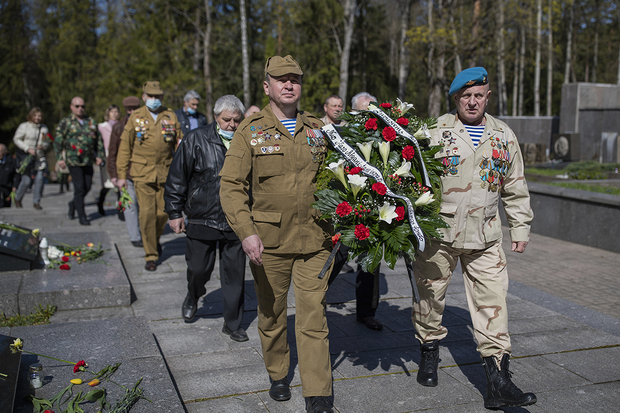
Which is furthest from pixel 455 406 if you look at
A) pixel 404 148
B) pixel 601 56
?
pixel 601 56

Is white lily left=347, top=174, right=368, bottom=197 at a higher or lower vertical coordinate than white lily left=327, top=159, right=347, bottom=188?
lower

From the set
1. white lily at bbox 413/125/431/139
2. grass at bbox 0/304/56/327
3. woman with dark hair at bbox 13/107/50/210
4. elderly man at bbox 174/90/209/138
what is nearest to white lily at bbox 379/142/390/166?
white lily at bbox 413/125/431/139

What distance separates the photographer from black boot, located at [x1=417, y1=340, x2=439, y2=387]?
3.79 metres

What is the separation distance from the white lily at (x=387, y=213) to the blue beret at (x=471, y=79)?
90 cm

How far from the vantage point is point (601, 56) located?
52.8 meters

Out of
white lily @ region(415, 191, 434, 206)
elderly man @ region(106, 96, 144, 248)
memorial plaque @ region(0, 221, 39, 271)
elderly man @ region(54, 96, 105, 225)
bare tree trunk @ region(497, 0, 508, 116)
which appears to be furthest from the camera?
bare tree trunk @ region(497, 0, 508, 116)

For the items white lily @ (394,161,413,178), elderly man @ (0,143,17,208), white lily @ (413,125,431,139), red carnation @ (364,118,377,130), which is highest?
red carnation @ (364,118,377,130)

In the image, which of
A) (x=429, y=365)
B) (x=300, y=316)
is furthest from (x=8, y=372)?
(x=429, y=365)

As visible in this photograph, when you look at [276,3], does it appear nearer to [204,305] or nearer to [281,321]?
[204,305]

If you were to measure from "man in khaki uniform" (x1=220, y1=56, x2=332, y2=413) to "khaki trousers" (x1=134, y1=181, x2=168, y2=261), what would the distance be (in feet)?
12.0

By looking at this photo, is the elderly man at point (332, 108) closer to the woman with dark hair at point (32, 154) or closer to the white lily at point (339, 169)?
the white lily at point (339, 169)

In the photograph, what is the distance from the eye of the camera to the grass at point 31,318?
4.91 metres

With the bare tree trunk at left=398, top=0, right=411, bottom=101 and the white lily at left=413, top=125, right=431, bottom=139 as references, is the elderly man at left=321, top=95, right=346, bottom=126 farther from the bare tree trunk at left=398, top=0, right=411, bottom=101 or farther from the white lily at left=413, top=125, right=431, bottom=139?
the bare tree trunk at left=398, top=0, right=411, bottom=101

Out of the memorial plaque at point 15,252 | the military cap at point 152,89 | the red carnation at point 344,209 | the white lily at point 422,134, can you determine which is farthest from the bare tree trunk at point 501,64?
Result: the red carnation at point 344,209
